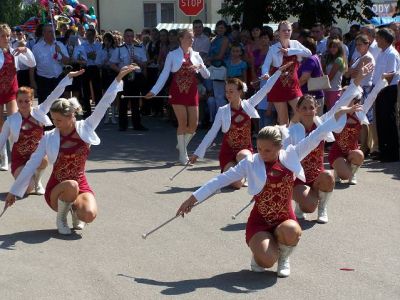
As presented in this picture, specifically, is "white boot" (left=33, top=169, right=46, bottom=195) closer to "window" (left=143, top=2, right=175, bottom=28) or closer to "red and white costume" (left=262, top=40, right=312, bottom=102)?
"red and white costume" (left=262, top=40, right=312, bottom=102)

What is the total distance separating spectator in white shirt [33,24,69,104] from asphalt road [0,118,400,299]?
4892mm

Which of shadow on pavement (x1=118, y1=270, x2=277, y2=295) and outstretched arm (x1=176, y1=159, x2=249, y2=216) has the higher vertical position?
outstretched arm (x1=176, y1=159, x2=249, y2=216)

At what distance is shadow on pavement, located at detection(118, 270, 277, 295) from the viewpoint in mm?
6418

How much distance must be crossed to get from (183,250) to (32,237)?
146cm

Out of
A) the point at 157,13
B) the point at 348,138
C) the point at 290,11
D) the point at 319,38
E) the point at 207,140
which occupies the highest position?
the point at 290,11

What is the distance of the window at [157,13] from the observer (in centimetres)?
4362

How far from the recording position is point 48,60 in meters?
15.5

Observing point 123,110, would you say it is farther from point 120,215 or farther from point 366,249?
point 366,249

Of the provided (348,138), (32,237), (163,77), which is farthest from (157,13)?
(32,237)

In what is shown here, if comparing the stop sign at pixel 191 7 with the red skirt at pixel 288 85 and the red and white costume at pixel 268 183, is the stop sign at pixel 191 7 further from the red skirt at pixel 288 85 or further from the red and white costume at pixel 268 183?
the red and white costume at pixel 268 183

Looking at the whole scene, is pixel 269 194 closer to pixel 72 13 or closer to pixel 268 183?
pixel 268 183

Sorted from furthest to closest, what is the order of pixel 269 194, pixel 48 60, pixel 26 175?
pixel 48 60 → pixel 26 175 → pixel 269 194

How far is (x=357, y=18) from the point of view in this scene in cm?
1972

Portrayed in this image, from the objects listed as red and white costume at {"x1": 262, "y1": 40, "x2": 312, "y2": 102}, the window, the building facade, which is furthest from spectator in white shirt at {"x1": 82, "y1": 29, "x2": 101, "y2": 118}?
the window
